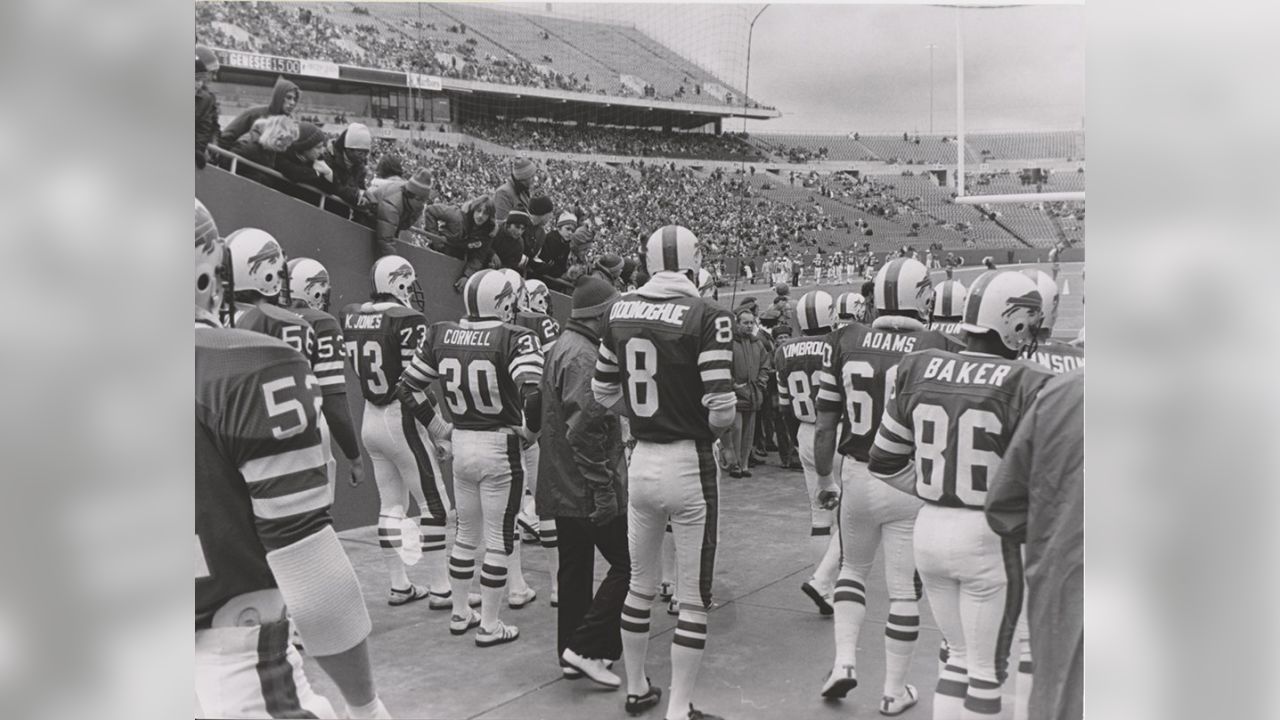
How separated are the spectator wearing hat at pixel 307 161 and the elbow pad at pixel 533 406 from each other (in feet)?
4.32

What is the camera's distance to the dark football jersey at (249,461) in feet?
8.07

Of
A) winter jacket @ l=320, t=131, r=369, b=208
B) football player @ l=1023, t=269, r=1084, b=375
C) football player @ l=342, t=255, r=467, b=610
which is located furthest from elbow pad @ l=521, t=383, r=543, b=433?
football player @ l=1023, t=269, r=1084, b=375

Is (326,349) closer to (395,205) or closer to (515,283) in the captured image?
(395,205)

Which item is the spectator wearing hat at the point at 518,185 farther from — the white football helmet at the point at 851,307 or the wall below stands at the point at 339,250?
the white football helmet at the point at 851,307

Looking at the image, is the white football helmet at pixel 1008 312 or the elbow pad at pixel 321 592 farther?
the white football helmet at pixel 1008 312

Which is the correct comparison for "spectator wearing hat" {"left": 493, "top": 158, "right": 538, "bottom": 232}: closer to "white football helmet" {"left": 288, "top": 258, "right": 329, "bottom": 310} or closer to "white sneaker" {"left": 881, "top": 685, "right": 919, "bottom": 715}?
"white football helmet" {"left": 288, "top": 258, "right": 329, "bottom": 310}

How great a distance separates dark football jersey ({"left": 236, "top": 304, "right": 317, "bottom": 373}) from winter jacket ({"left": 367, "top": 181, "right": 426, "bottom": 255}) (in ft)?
2.40

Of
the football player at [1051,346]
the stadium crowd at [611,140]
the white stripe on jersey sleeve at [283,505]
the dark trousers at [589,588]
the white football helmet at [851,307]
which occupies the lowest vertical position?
the dark trousers at [589,588]

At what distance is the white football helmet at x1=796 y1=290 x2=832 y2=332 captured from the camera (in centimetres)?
490

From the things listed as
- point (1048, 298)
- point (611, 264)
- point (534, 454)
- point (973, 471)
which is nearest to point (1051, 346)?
point (1048, 298)

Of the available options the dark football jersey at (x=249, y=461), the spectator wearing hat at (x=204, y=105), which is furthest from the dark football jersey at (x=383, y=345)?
the dark football jersey at (x=249, y=461)

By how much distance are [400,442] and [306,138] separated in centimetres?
177

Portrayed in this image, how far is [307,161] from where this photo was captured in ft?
12.8
